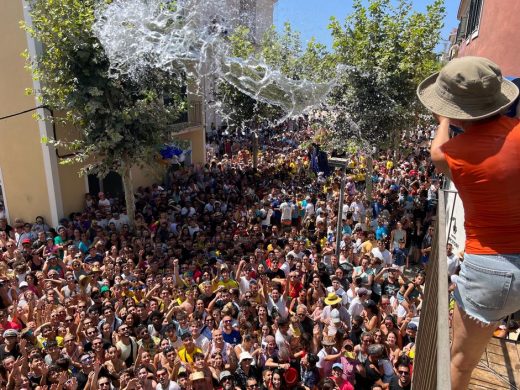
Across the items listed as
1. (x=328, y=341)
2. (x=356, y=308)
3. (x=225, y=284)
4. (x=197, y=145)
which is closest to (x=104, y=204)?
(x=225, y=284)

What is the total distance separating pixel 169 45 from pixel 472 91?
9.04 m

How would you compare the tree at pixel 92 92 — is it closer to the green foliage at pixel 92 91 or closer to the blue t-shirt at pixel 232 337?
the green foliage at pixel 92 91

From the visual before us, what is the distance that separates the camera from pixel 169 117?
11.1 m

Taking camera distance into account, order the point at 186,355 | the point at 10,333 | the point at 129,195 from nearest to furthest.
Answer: the point at 186,355
the point at 10,333
the point at 129,195

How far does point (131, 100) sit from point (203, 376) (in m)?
7.45

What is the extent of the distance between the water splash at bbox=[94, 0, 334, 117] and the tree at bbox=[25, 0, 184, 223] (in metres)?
0.31

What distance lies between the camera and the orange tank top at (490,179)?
5.72ft

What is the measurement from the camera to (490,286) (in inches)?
72.5

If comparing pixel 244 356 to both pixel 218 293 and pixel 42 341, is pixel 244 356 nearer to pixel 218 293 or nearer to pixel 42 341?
pixel 218 293

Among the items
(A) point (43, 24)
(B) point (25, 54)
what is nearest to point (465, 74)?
(A) point (43, 24)

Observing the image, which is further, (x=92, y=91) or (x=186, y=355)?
(x=92, y=91)

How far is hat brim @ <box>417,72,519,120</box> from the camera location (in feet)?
5.96

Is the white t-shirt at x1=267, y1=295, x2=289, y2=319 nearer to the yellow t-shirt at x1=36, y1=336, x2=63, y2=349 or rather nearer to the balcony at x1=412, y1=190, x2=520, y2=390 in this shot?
the yellow t-shirt at x1=36, y1=336, x2=63, y2=349

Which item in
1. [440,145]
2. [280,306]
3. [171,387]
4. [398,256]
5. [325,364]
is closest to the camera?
[440,145]
